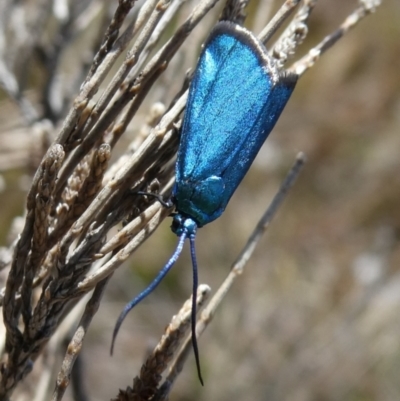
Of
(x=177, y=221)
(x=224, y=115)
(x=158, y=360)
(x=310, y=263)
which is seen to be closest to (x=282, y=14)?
(x=224, y=115)

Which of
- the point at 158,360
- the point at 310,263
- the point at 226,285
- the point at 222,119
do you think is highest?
the point at 310,263

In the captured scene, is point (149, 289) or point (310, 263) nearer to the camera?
point (149, 289)

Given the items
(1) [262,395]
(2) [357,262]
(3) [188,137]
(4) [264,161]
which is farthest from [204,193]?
(4) [264,161]

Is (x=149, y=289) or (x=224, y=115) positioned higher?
(x=224, y=115)

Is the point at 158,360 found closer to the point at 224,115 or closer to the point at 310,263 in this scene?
the point at 224,115

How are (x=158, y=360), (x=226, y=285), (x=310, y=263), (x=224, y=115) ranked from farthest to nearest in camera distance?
1. (x=310, y=263)
2. (x=224, y=115)
3. (x=226, y=285)
4. (x=158, y=360)

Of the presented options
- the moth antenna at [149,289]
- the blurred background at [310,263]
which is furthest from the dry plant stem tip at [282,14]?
the blurred background at [310,263]

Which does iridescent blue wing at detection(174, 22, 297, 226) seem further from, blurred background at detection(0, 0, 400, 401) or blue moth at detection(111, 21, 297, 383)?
blurred background at detection(0, 0, 400, 401)
